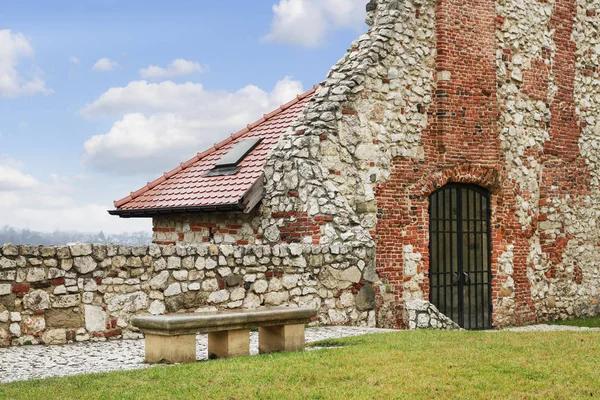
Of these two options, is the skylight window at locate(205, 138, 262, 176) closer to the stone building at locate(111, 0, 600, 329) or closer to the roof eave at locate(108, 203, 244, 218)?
the stone building at locate(111, 0, 600, 329)

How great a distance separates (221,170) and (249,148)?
0.78m

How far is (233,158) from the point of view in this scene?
58.6 ft

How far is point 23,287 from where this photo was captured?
37.3 ft

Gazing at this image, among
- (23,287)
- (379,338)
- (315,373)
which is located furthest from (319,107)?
(315,373)

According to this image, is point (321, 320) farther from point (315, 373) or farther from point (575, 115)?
point (575, 115)

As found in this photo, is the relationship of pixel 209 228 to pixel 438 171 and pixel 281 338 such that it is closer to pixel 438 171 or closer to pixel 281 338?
pixel 438 171

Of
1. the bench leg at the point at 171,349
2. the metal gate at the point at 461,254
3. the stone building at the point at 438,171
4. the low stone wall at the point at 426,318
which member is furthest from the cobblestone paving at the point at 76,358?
the metal gate at the point at 461,254

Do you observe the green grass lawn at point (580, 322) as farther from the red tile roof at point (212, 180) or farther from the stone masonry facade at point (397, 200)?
the red tile roof at point (212, 180)

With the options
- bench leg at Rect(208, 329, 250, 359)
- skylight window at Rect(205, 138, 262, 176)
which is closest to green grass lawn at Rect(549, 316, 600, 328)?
skylight window at Rect(205, 138, 262, 176)

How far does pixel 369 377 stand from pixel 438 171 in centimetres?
901

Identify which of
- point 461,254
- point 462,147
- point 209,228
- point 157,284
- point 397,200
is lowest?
point 157,284

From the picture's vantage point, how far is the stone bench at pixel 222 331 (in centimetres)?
962

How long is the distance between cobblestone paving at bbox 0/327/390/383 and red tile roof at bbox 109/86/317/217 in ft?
15.7

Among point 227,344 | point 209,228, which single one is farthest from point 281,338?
point 209,228
